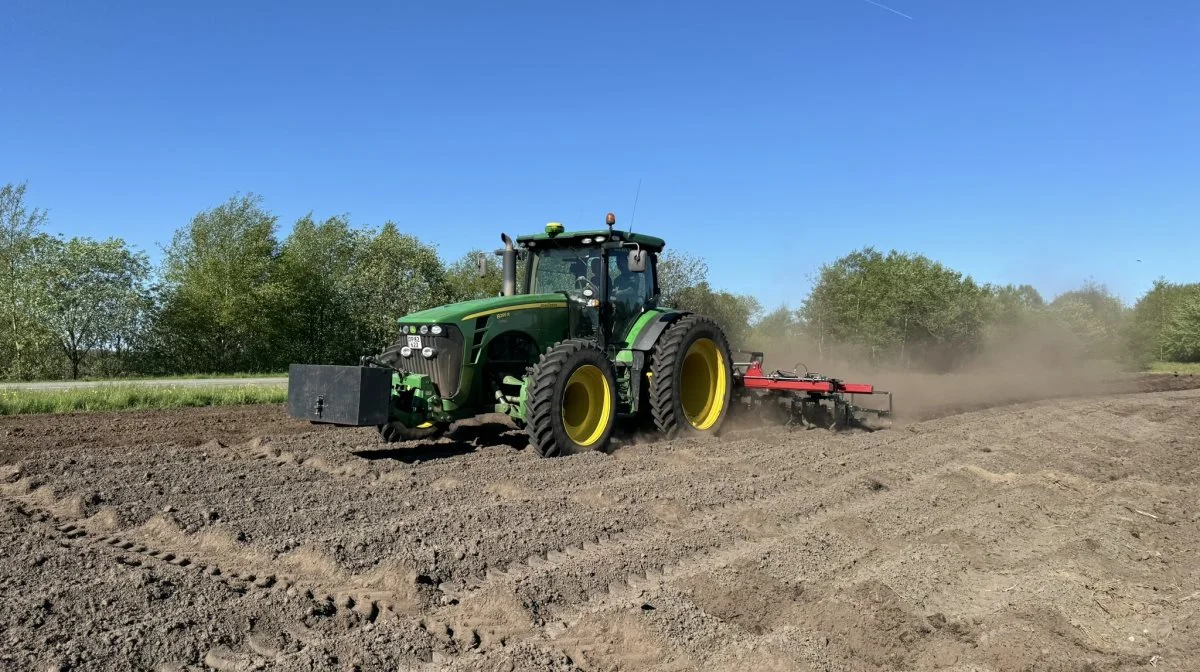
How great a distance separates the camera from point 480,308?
27.5ft

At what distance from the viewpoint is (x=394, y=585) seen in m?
4.25

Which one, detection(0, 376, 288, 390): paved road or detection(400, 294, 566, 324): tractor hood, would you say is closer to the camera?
detection(400, 294, 566, 324): tractor hood

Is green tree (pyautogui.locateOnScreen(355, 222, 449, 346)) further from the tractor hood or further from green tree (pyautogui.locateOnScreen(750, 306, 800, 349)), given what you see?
the tractor hood

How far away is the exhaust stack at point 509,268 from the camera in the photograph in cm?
960

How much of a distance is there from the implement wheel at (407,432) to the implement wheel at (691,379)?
2579 millimetres

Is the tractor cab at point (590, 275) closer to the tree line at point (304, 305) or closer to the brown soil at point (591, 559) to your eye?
the brown soil at point (591, 559)

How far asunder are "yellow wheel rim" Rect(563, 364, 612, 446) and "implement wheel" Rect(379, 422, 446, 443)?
1548 millimetres

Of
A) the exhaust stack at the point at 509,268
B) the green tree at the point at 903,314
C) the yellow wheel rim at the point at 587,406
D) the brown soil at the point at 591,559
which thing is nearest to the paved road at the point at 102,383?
the brown soil at the point at 591,559

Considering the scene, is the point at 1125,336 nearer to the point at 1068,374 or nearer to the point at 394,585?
the point at 1068,374

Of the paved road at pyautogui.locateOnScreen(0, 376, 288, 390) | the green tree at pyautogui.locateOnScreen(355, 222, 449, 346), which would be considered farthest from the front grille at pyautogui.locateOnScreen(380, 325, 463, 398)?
the green tree at pyautogui.locateOnScreen(355, 222, 449, 346)

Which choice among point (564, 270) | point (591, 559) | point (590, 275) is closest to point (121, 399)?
point (564, 270)

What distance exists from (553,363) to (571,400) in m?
0.83

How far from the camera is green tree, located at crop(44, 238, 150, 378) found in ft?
88.3

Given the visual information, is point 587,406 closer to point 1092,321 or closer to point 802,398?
point 802,398
